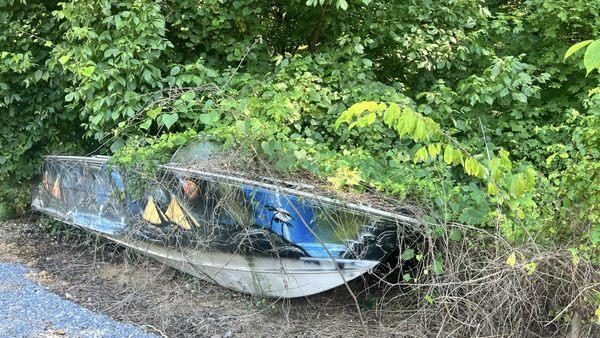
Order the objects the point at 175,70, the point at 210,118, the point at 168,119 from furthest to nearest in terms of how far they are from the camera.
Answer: the point at 175,70
the point at 168,119
the point at 210,118

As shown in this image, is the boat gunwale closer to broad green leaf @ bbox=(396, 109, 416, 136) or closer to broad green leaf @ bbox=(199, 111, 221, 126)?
broad green leaf @ bbox=(199, 111, 221, 126)

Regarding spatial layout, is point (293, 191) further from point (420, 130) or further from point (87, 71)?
point (87, 71)

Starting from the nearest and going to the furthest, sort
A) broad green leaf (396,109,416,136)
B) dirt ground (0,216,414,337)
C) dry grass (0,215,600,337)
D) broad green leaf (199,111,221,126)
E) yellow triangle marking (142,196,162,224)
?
broad green leaf (396,109,416,136) → dry grass (0,215,600,337) → dirt ground (0,216,414,337) → broad green leaf (199,111,221,126) → yellow triangle marking (142,196,162,224)

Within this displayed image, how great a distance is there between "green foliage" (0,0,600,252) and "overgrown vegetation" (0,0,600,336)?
0.06 ft

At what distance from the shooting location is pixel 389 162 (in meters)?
4.79

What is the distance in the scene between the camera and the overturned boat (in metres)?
4.02

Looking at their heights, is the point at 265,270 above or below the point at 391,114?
below

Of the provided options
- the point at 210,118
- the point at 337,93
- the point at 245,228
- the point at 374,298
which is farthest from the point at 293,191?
the point at 337,93

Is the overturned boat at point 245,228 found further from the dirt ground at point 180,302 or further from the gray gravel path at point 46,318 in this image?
the gray gravel path at point 46,318

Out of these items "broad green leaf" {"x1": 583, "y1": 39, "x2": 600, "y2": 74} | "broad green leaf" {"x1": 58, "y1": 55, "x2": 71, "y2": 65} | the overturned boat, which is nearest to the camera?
"broad green leaf" {"x1": 583, "y1": 39, "x2": 600, "y2": 74}

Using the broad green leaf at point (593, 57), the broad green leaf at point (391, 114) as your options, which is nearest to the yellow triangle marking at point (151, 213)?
the broad green leaf at point (391, 114)

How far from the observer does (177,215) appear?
4.98 metres

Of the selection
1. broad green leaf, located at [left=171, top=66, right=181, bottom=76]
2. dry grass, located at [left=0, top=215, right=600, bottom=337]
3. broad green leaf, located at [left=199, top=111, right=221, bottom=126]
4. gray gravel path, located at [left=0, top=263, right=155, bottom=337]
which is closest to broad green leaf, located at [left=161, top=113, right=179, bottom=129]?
broad green leaf, located at [left=199, top=111, right=221, bottom=126]

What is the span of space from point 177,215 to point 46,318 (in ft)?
4.47
